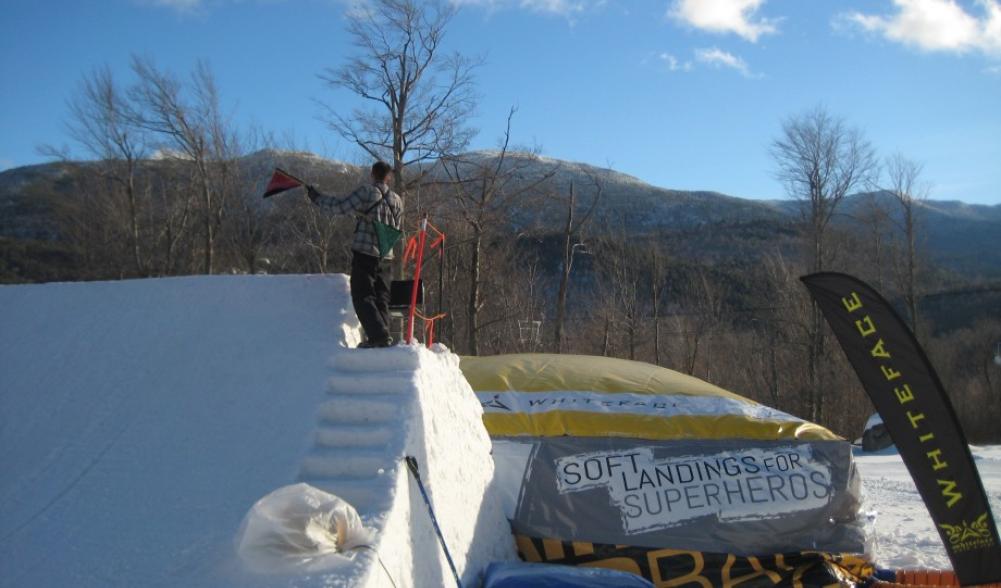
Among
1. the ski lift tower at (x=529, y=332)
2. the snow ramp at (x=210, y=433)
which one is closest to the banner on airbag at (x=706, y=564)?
the snow ramp at (x=210, y=433)

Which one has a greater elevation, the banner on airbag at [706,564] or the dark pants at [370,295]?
the dark pants at [370,295]

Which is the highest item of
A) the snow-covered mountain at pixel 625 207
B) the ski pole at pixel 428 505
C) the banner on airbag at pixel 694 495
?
the snow-covered mountain at pixel 625 207

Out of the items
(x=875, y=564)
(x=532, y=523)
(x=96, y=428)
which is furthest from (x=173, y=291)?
(x=875, y=564)

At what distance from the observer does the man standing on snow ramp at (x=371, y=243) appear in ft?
17.3

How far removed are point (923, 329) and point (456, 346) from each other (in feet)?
66.3

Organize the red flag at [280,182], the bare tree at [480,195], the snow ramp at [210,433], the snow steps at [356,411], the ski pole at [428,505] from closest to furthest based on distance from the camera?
the snow ramp at [210,433]
the ski pole at [428,505]
the snow steps at [356,411]
the red flag at [280,182]
the bare tree at [480,195]

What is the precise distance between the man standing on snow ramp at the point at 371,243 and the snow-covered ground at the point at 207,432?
26cm

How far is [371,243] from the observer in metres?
5.38

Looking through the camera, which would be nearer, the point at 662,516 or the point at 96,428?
the point at 96,428

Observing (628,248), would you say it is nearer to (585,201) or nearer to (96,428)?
(96,428)

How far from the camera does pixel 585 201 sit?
262 feet

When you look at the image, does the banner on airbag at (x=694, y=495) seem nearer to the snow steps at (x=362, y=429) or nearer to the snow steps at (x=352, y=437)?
the snow steps at (x=362, y=429)

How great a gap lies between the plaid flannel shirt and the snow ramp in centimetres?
51

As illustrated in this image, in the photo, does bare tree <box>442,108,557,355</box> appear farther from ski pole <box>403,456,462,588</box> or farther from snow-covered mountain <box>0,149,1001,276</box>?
ski pole <box>403,456,462,588</box>
